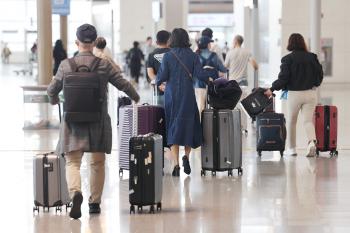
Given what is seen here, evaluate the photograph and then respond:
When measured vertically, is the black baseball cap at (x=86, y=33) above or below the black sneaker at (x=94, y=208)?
above

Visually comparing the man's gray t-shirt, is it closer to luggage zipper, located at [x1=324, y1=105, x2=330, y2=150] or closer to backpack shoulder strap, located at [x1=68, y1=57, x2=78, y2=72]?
luggage zipper, located at [x1=324, y1=105, x2=330, y2=150]

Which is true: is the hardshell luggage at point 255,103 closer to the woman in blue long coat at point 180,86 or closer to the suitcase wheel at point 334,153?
the suitcase wheel at point 334,153

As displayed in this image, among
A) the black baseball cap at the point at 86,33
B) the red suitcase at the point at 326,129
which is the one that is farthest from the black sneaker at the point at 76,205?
the red suitcase at the point at 326,129

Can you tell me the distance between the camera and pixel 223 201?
29.7 feet

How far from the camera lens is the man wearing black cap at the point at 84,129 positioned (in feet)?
26.1

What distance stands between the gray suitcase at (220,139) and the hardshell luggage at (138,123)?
0.55 metres

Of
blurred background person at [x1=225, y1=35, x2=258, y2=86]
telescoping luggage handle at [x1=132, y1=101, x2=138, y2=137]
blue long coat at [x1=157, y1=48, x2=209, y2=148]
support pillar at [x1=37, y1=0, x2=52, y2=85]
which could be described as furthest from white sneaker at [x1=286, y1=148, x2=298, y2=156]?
support pillar at [x1=37, y1=0, x2=52, y2=85]

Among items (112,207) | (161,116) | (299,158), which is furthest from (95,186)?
(299,158)

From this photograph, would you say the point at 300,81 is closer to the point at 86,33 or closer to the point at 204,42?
the point at 204,42

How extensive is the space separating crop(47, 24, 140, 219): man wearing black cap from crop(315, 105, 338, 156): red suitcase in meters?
5.12

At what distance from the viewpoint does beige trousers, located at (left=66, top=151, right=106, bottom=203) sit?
794cm

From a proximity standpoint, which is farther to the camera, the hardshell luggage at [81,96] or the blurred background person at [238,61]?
the blurred background person at [238,61]

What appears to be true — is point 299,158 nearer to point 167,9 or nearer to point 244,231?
point 244,231

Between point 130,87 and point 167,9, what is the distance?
11210 millimetres
